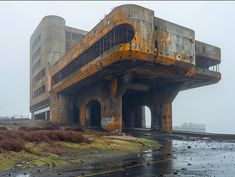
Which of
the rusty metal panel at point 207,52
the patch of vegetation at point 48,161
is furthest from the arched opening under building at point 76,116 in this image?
the patch of vegetation at point 48,161

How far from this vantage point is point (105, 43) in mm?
33938

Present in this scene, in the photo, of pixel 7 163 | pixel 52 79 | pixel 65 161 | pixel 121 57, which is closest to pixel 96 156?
pixel 65 161

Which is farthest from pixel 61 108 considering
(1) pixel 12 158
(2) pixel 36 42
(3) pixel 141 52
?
(1) pixel 12 158

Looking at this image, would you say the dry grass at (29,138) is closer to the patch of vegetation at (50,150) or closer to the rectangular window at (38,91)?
the patch of vegetation at (50,150)

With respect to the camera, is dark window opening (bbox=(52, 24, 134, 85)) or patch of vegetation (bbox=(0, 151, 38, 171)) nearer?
patch of vegetation (bbox=(0, 151, 38, 171))

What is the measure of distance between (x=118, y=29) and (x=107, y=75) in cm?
729

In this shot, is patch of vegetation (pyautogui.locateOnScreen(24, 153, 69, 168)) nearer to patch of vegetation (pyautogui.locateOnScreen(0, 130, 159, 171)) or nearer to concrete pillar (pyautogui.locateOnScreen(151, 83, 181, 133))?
patch of vegetation (pyautogui.locateOnScreen(0, 130, 159, 171))

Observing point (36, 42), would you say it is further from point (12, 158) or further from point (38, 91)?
point (12, 158)

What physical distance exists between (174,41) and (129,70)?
6.26 meters

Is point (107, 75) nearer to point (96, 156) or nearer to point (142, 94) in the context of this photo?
point (142, 94)

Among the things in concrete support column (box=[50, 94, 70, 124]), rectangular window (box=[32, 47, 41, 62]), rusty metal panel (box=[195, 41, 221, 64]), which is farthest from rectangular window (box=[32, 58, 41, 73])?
rusty metal panel (box=[195, 41, 221, 64])

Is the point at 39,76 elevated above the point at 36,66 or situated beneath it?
situated beneath

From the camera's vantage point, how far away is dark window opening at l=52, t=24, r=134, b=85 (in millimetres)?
31172

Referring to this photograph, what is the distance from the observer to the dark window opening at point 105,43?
102 ft
